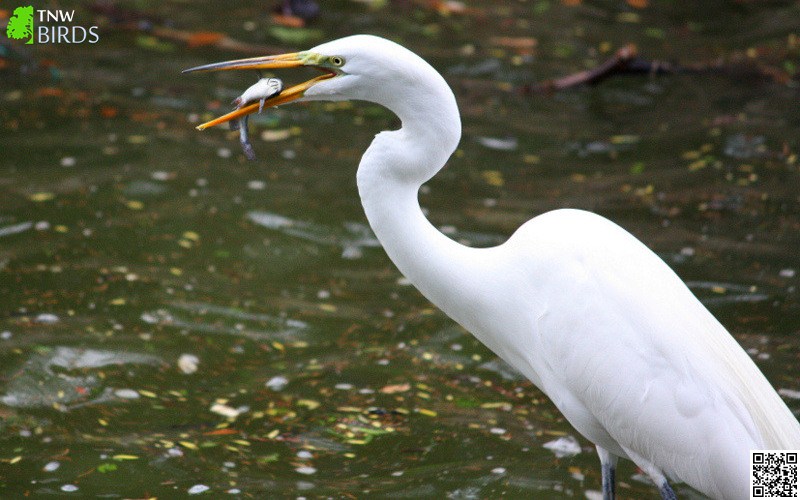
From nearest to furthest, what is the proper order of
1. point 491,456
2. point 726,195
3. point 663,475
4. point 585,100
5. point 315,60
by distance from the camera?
point 315,60 → point 663,475 → point 491,456 → point 726,195 → point 585,100

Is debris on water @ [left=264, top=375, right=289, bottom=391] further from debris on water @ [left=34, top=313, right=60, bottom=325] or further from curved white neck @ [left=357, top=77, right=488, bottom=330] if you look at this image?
curved white neck @ [left=357, top=77, right=488, bottom=330]

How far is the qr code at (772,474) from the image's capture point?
3006mm

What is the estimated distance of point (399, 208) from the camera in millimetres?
3105

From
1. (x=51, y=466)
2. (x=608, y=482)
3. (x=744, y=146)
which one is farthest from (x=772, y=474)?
(x=744, y=146)

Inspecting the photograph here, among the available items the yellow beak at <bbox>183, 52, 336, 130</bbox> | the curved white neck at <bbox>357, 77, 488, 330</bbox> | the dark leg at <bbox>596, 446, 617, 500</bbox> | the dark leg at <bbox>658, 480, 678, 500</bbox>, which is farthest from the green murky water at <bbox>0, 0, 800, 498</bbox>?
the yellow beak at <bbox>183, 52, 336, 130</bbox>

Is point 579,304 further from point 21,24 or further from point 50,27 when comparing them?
point 50,27

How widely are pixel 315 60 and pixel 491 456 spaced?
2012mm

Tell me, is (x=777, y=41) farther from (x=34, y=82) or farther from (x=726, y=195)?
(x=34, y=82)

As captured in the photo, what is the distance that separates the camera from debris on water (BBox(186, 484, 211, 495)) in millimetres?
3906

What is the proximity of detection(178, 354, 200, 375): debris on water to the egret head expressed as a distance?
2248 millimetres

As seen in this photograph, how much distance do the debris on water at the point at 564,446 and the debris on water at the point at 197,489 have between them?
56.2 inches

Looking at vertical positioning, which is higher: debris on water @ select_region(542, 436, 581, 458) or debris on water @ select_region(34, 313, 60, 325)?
debris on water @ select_region(34, 313, 60, 325)

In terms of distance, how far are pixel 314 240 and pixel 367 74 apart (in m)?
3.37

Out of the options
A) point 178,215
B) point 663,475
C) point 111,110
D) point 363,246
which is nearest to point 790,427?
point 663,475
